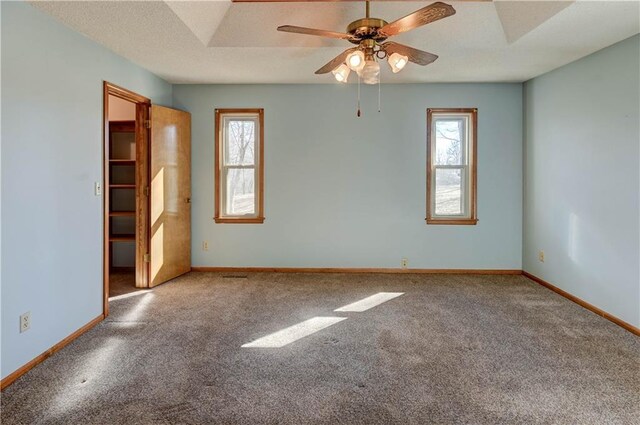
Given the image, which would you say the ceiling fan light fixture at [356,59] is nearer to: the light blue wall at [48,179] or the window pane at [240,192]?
the light blue wall at [48,179]

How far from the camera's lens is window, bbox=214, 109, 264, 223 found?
491 cm

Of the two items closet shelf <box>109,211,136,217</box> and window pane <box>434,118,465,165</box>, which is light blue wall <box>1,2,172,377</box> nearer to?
closet shelf <box>109,211,136,217</box>

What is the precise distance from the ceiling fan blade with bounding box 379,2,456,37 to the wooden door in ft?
9.80

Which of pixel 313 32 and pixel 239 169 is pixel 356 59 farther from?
pixel 239 169

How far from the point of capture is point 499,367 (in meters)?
2.40

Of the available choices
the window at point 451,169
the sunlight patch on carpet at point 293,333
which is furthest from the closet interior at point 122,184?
the window at point 451,169

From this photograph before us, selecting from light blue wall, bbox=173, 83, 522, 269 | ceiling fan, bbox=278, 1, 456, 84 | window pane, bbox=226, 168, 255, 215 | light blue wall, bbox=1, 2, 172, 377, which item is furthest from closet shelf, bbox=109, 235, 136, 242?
ceiling fan, bbox=278, 1, 456, 84

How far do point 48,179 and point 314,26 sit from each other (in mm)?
2422

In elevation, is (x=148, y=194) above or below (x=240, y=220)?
above

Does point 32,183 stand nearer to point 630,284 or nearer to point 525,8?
point 525,8

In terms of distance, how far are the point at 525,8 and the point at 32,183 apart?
3871 mm

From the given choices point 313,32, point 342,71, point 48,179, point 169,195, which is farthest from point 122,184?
point 313,32

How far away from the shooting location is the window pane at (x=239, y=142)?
4.97 meters

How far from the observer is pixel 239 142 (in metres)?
4.98
